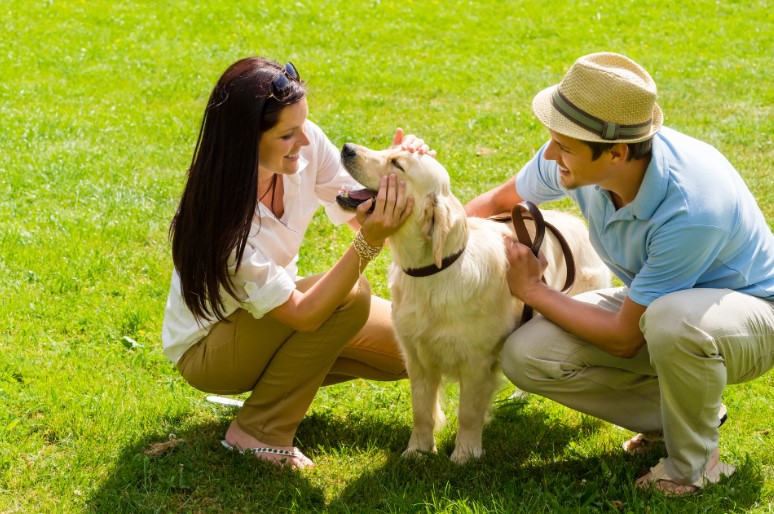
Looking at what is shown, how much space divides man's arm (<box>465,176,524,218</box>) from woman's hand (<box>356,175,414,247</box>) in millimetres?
842

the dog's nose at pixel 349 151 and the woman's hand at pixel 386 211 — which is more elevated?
the dog's nose at pixel 349 151

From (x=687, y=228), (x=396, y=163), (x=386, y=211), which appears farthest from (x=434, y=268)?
(x=687, y=228)

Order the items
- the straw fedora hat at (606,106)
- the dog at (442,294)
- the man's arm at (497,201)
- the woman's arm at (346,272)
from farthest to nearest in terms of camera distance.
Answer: the man's arm at (497,201), the dog at (442,294), the woman's arm at (346,272), the straw fedora hat at (606,106)

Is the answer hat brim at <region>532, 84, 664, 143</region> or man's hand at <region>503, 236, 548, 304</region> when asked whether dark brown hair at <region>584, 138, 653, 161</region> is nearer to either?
hat brim at <region>532, 84, 664, 143</region>

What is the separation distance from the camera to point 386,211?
336 centimetres

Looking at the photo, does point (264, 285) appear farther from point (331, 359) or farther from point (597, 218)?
point (597, 218)

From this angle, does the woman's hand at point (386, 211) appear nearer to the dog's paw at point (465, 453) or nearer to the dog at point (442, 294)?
the dog at point (442, 294)

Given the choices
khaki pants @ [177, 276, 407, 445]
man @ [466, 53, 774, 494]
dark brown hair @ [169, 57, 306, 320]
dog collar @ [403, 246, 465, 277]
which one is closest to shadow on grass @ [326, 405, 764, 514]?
man @ [466, 53, 774, 494]

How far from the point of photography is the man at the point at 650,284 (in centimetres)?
304

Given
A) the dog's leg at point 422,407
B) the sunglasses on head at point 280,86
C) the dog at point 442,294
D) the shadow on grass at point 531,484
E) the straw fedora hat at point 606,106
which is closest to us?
the straw fedora hat at point 606,106

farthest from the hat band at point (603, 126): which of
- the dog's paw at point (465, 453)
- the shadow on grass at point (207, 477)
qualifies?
the shadow on grass at point (207, 477)

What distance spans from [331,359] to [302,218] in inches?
25.1

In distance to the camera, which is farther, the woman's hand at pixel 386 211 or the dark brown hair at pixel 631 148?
the woman's hand at pixel 386 211

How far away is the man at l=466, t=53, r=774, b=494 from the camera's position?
3.04 metres
